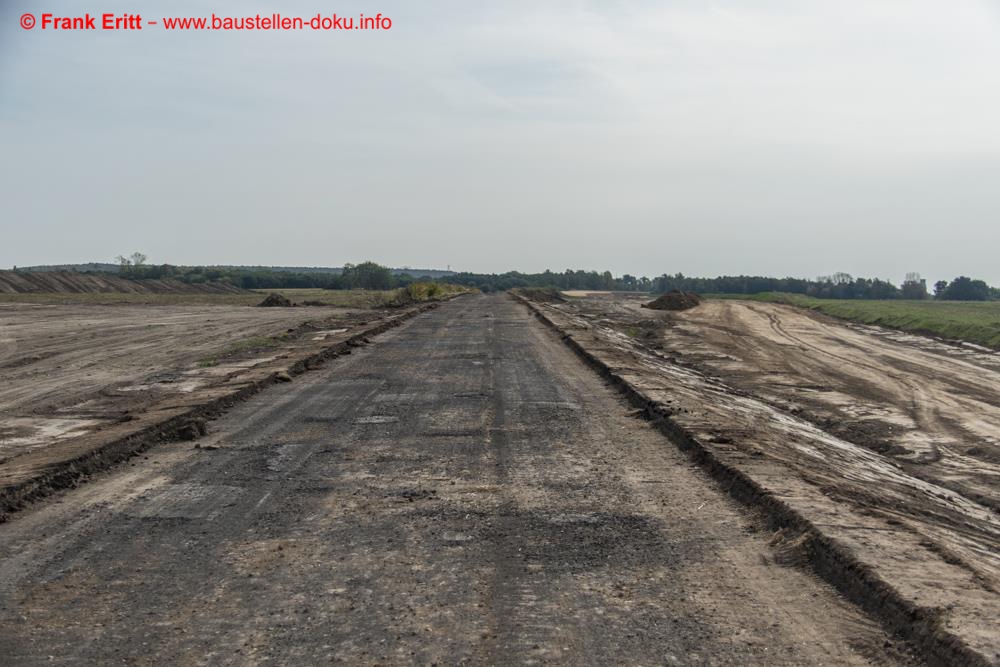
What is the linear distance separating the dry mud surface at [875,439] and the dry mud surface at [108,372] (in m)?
6.58

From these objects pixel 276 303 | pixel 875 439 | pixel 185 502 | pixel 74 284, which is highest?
pixel 74 284

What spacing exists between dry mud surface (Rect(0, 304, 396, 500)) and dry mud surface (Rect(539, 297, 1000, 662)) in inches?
259

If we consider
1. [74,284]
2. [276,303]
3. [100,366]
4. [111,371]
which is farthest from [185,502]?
[74,284]

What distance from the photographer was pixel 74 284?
81688 millimetres

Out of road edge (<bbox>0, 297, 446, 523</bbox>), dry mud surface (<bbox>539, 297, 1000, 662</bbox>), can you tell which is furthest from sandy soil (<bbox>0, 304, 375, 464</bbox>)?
dry mud surface (<bbox>539, 297, 1000, 662</bbox>)

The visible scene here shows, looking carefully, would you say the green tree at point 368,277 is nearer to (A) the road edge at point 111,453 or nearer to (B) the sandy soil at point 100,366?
(B) the sandy soil at point 100,366

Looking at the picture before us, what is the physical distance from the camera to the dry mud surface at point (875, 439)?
5.08 metres

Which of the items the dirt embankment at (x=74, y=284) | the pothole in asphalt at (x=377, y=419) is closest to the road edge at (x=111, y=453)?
the pothole in asphalt at (x=377, y=419)

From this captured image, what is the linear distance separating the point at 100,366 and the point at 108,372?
4.63 ft

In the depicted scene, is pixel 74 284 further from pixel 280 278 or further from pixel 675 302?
pixel 675 302

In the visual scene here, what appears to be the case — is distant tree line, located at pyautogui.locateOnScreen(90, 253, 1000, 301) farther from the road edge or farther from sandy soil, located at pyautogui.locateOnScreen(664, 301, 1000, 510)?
the road edge

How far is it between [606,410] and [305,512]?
6115mm

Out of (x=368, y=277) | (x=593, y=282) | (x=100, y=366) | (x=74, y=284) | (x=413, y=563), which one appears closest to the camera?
(x=413, y=563)

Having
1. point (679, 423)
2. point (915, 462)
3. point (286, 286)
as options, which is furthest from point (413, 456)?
point (286, 286)
